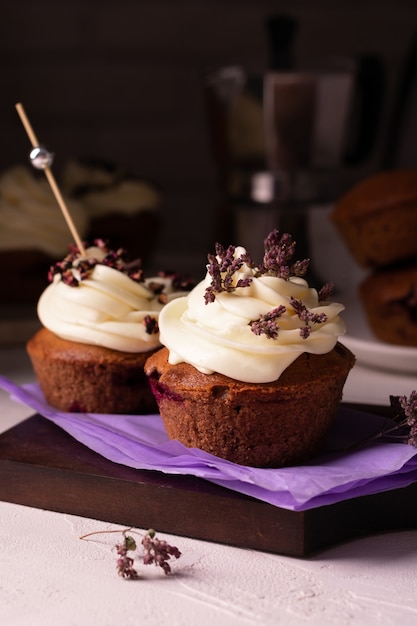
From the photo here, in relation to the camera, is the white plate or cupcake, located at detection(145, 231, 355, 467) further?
the white plate

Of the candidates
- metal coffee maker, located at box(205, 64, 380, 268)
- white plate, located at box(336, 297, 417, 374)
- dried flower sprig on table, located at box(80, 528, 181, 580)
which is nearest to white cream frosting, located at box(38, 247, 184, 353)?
dried flower sprig on table, located at box(80, 528, 181, 580)

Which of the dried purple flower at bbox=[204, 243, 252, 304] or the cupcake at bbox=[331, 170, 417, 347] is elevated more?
the dried purple flower at bbox=[204, 243, 252, 304]

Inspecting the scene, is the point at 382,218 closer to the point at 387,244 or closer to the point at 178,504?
the point at 387,244

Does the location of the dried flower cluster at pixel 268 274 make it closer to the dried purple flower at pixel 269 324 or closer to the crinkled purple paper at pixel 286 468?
the dried purple flower at pixel 269 324

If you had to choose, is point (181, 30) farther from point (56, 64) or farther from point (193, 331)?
point (193, 331)

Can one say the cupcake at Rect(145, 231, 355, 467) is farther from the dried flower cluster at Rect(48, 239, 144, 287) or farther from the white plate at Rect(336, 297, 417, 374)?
the white plate at Rect(336, 297, 417, 374)

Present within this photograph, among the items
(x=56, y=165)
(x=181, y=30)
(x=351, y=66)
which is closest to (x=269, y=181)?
(x=351, y=66)
